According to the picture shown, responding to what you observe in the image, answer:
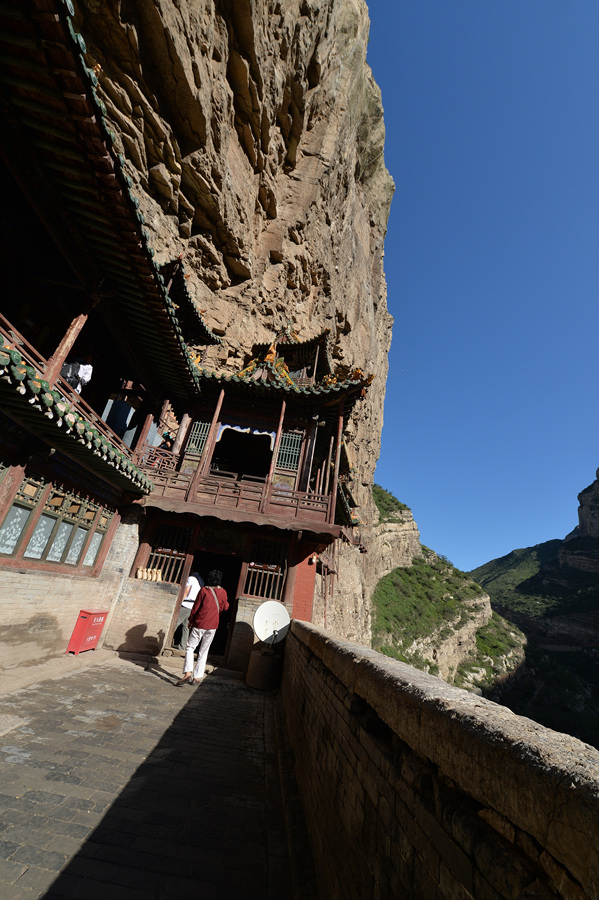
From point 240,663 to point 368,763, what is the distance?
8306mm

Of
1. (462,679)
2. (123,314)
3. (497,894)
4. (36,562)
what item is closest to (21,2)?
(123,314)

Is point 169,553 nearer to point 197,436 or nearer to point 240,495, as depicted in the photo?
point 240,495

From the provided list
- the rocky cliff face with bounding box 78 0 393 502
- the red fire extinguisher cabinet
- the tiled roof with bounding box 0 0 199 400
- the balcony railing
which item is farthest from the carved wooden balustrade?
the rocky cliff face with bounding box 78 0 393 502

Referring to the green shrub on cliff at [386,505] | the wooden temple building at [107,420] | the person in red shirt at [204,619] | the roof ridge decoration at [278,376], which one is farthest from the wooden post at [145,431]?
the green shrub on cliff at [386,505]

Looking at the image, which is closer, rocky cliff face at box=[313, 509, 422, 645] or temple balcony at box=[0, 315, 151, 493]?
temple balcony at box=[0, 315, 151, 493]

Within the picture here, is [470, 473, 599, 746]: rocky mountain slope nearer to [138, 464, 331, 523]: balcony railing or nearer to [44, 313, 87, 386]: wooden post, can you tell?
[138, 464, 331, 523]: balcony railing

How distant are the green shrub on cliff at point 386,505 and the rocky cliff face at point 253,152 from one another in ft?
91.0

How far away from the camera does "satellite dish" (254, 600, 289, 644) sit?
28.3 ft

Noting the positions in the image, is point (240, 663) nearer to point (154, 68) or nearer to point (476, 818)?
point (476, 818)

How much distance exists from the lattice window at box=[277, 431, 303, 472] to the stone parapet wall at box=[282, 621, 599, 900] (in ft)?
30.6

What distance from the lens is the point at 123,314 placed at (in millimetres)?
8617

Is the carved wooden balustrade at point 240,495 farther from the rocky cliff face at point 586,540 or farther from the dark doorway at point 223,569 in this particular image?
the rocky cliff face at point 586,540

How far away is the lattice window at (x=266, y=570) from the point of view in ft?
35.3

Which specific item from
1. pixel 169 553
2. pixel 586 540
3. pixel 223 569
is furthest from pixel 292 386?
pixel 586 540
